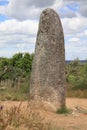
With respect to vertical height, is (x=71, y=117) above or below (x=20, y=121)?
below

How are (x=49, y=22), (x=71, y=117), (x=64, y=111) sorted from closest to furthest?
(x=71, y=117), (x=64, y=111), (x=49, y=22)

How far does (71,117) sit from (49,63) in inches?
77.1

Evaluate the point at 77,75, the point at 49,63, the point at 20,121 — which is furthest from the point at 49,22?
the point at 77,75

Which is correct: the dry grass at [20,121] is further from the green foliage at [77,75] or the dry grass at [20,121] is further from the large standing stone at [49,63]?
the green foliage at [77,75]

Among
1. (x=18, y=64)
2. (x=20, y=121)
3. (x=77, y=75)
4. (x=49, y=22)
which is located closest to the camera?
(x=20, y=121)

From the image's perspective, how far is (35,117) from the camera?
939cm

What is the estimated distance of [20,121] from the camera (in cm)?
893

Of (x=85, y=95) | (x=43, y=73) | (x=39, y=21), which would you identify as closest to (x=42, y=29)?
(x=39, y=21)

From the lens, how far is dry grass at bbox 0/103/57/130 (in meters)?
8.63

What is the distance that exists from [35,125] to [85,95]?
1120cm

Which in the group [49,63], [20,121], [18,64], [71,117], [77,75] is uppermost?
[18,64]

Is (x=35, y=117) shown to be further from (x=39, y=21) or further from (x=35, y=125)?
(x=39, y=21)

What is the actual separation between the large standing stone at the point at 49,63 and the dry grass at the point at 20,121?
17.4 feet

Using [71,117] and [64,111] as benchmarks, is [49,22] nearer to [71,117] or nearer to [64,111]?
[64,111]
